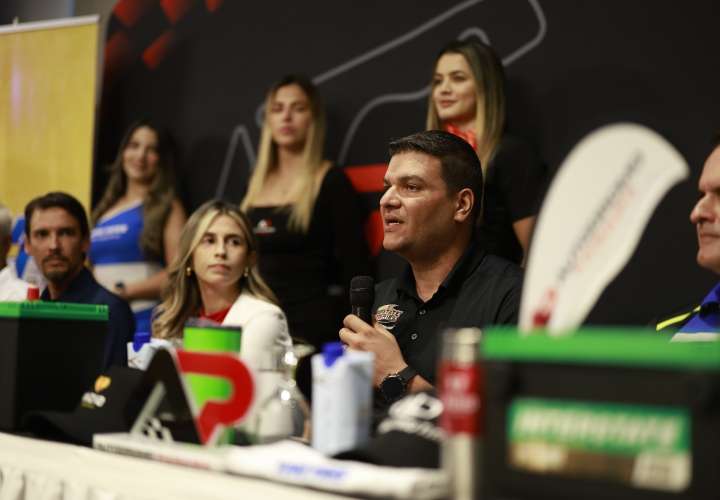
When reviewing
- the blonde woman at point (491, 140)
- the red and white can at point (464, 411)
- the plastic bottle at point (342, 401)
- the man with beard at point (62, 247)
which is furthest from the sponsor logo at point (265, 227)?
the red and white can at point (464, 411)

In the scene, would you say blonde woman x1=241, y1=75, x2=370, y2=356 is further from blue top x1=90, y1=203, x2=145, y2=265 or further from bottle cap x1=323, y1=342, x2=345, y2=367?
bottle cap x1=323, y1=342, x2=345, y2=367

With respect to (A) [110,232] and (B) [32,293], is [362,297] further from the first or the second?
(A) [110,232]

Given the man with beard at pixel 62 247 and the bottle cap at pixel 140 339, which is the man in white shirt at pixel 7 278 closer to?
the man with beard at pixel 62 247

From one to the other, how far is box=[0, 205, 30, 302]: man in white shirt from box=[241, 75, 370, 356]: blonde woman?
0.87m

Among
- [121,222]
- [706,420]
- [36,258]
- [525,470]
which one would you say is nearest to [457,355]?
[525,470]

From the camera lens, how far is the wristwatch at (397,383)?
2.00 m

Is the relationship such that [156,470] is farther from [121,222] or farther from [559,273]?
[121,222]

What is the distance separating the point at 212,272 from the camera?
2934 mm

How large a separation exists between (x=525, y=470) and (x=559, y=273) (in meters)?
0.22

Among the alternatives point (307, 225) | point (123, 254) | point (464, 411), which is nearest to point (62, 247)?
point (123, 254)

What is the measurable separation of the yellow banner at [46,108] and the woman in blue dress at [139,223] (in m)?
0.25

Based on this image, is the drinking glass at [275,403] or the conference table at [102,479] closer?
the conference table at [102,479]

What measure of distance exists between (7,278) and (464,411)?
8.30 feet

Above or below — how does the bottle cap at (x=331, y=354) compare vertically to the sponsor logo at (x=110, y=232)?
below
